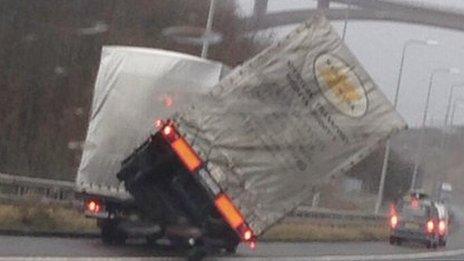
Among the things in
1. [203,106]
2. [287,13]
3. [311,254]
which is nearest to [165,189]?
[203,106]

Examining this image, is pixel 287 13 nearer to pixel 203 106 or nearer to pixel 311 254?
pixel 311 254

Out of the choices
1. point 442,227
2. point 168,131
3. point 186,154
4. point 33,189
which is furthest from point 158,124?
point 442,227

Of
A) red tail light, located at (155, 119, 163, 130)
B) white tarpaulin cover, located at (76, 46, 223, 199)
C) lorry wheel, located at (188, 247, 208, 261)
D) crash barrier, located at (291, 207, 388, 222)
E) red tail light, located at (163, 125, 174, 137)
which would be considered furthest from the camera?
crash barrier, located at (291, 207, 388, 222)

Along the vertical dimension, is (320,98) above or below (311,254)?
above

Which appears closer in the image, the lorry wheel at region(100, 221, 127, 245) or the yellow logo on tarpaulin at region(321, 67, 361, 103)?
the yellow logo on tarpaulin at region(321, 67, 361, 103)

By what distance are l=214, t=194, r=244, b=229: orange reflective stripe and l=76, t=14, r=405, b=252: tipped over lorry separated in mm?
13

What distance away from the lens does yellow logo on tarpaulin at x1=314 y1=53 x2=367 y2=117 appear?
17875 millimetres

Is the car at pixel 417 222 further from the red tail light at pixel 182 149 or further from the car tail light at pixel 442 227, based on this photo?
the red tail light at pixel 182 149

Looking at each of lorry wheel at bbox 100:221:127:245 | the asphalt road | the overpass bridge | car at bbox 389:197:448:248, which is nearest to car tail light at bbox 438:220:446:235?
car at bbox 389:197:448:248

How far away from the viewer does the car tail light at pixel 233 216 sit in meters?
17.6

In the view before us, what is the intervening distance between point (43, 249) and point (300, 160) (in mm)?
4243

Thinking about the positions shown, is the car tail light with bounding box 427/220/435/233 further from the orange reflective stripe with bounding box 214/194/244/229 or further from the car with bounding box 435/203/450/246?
the orange reflective stripe with bounding box 214/194/244/229

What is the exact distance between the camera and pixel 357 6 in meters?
59.0

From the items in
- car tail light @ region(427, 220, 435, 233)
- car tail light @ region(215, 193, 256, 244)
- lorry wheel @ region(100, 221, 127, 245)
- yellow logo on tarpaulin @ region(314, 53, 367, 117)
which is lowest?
car tail light @ region(427, 220, 435, 233)
